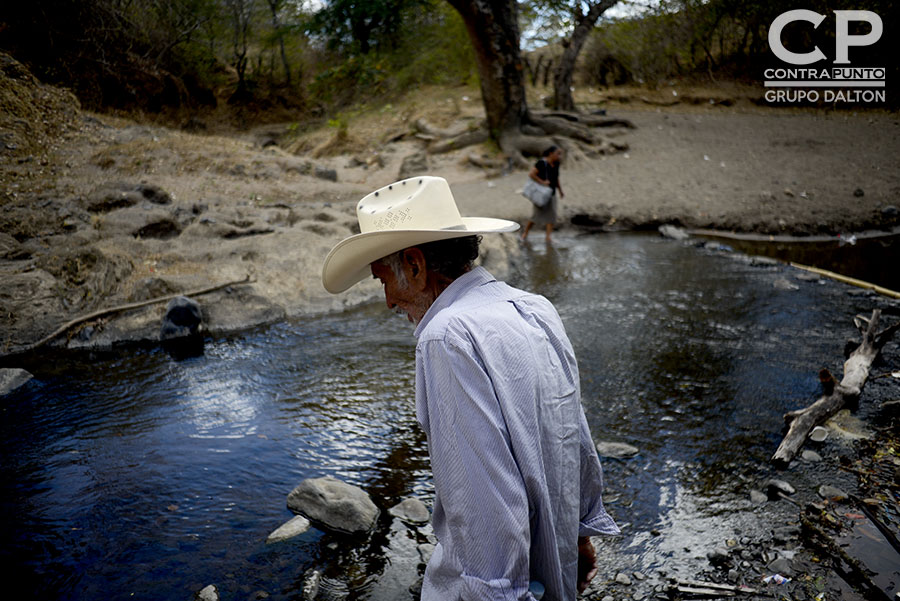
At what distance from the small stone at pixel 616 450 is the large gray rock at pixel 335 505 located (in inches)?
62.6

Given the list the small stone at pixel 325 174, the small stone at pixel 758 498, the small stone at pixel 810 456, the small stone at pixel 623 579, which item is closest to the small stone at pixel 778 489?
the small stone at pixel 758 498

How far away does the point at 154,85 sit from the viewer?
11.2m

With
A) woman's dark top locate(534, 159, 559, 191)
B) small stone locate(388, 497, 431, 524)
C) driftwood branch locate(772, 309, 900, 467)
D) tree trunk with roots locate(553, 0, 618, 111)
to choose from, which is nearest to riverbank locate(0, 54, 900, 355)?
woman's dark top locate(534, 159, 559, 191)

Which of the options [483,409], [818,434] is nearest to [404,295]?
[483,409]

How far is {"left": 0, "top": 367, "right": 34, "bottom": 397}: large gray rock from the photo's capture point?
488 cm

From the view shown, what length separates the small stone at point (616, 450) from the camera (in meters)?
3.88

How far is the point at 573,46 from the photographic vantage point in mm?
15938

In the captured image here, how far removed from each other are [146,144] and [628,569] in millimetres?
10951

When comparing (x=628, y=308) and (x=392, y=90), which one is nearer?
(x=628, y=308)

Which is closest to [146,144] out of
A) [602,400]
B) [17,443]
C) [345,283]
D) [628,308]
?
[17,443]

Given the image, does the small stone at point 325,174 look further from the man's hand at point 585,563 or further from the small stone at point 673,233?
the man's hand at point 585,563

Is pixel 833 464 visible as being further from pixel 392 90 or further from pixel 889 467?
pixel 392 90

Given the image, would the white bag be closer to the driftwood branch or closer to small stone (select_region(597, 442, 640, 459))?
the driftwood branch

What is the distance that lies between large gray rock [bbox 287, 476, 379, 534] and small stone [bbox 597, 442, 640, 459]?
1589mm
